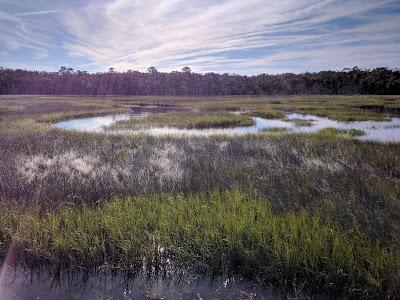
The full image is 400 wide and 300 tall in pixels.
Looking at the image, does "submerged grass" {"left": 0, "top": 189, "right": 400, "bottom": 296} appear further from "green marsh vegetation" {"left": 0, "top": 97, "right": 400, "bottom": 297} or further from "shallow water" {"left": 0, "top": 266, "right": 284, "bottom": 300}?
"shallow water" {"left": 0, "top": 266, "right": 284, "bottom": 300}

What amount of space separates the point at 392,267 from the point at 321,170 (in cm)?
567

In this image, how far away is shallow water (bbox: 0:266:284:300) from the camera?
199 inches

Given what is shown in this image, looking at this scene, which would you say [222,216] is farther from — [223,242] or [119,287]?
[119,287]

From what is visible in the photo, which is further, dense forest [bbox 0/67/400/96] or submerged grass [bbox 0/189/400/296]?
dense forest [bbox 0/67/400/96]

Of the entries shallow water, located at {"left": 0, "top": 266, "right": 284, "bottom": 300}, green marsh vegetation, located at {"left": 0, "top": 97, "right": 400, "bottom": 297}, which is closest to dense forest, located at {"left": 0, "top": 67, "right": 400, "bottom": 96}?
green marsh vegetation, located at {"left": 0, "top": 97, "right": 400, "bottom": 297}

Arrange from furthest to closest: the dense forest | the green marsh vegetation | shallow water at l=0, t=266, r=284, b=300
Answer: the dense forest → the green marsh vegetation → shallow water at l=0, t=266, r=284, b=300

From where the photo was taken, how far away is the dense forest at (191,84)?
97.4 metres

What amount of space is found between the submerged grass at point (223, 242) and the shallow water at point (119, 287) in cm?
28

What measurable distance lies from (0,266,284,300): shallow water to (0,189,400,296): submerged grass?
281mm

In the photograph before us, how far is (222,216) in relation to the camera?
673 centimetres

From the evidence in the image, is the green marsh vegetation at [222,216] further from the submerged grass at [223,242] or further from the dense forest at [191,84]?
the dense forest at [191,84]

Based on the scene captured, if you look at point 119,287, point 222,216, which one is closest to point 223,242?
point 222,216

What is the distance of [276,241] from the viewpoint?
18.9 ft

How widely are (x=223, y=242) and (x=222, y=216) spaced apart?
29.9 inches
